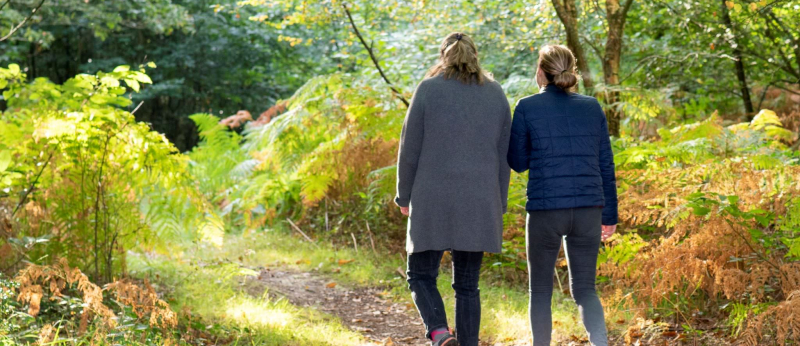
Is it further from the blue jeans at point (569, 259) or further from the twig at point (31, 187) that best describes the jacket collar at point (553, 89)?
the twig at point (31, 187)

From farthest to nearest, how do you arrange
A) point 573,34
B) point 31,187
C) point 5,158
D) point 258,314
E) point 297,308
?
point 573,34
point 297,308
point 258,314
point 31,187
point 5,158

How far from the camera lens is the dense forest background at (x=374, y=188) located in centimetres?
378

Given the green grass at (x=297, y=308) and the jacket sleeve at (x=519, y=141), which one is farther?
the green grass at (x=297, y=308)

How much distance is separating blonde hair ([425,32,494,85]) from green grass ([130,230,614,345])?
71.7 inches

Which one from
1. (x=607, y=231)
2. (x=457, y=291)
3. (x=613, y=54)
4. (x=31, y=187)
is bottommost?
(x=457, y=291)

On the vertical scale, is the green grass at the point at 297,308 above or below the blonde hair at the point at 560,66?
below

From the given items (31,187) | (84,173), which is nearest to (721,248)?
(84,173)

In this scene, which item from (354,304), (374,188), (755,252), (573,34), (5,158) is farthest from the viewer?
(374,188)

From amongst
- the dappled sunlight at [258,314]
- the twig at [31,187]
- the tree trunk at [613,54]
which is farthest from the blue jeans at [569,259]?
the tree trunk at [613,54]

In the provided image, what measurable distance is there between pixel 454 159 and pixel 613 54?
12.3ft

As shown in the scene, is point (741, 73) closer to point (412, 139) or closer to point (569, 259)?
point (569, 259)

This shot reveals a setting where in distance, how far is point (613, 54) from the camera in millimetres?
6359

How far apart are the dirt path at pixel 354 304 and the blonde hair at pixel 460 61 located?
1871 millimetres

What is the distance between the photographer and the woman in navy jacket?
3.12m
